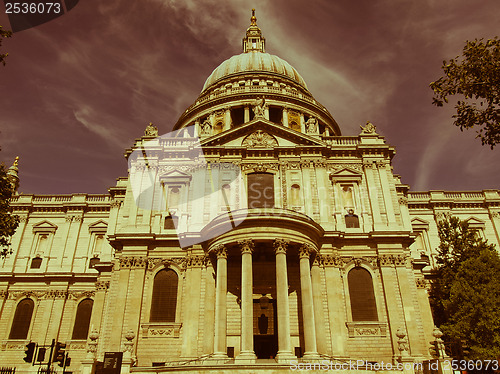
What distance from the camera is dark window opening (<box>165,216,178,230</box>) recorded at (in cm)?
2877

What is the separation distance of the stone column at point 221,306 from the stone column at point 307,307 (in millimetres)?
4707

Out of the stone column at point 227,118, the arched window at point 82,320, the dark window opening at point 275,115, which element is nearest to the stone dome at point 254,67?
the dark window opening at point 275,115

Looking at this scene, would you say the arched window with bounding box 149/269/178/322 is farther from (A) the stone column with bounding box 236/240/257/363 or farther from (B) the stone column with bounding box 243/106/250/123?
(B) the stone column with bounding box 243/106/250/123

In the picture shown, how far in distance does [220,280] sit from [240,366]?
5.78 meters

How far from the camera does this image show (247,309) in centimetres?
2198

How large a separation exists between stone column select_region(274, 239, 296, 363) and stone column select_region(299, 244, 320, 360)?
1.19 meters

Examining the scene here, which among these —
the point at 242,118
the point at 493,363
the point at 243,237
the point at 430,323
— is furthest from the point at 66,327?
the point at 493,363

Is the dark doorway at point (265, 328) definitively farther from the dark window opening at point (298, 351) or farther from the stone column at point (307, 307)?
the stone column at point (307, 307)

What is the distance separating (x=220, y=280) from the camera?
23625 mm

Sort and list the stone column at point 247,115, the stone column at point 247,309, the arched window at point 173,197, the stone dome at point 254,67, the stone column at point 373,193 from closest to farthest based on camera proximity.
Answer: the stone column at point 247,309, the stone column at point 373,193, the arched window at point 173,197, the stone column at point 247,115, the stone dome at point 254,67

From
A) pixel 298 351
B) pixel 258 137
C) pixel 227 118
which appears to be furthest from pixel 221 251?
pixel 227 118

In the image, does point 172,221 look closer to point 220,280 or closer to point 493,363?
point 220,280

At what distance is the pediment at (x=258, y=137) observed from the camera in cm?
3142

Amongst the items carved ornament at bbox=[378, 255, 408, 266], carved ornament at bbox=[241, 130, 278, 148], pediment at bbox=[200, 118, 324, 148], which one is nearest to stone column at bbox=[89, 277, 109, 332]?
pediment at bbox=[200, 118, 324, 148]
